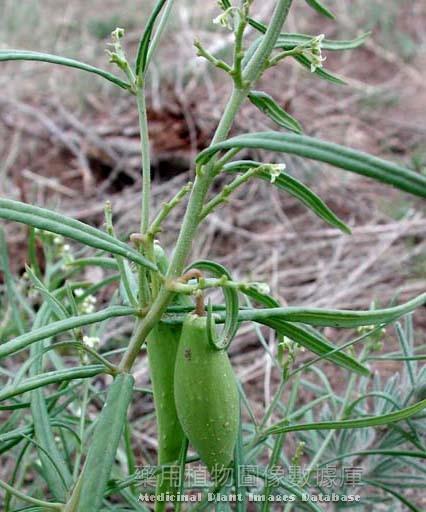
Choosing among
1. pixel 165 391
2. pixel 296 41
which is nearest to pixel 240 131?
pixel 296 41

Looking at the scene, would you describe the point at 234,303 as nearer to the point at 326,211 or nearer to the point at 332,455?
the point at 326,211

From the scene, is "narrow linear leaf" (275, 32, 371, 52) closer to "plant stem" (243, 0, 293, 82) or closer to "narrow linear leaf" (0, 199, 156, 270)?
"plant stem" (243, 0, 293, 82)

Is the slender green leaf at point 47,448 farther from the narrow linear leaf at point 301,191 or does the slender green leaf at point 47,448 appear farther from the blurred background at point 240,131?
the blurred background at point 240,131

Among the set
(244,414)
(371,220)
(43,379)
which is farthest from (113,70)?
(43,379)

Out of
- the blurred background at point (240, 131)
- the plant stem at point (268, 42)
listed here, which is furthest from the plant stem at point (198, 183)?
the blurred background at point (240, 131)

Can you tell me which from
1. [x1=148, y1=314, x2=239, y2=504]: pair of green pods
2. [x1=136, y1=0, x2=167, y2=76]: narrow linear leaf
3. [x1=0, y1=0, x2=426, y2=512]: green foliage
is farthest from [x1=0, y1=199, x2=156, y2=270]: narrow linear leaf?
[x1=136, y1=0, x2=167, y2=76]: narrow linear leaf

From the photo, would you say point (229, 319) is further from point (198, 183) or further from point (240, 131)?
point (240, 131)
